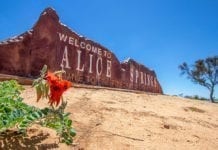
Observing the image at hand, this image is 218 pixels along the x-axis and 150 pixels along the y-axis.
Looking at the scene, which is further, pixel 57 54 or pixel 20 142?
pixel 57 54

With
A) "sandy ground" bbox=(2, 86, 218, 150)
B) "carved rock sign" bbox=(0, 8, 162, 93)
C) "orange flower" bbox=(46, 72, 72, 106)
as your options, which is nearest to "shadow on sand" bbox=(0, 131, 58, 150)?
"sandy ground" bbox=(2, 86, 218, 150)

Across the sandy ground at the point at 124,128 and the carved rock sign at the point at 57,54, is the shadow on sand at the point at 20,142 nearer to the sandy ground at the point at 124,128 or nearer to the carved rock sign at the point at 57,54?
the sandy ground at the point at 124,128

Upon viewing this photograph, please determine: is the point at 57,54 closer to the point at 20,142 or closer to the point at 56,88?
the point at 20,142

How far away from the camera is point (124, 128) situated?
4348 mm

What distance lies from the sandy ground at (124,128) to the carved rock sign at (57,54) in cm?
99

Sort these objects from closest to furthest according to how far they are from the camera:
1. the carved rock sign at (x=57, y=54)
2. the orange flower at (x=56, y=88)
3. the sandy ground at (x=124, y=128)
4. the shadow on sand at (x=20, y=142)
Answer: the orange flower at (x=56, y=88) < the shadow on sand at (x=20, y=142) < the sandy ground at (x=124, y=128) < the carved rock sign at (x=57, y=54)

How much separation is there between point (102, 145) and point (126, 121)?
1.10 metres

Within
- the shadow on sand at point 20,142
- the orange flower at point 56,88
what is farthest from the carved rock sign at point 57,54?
the orange flower at point 56,88

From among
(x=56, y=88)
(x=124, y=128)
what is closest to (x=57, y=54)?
(x=124, y=128)

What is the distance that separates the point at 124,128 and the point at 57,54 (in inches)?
130

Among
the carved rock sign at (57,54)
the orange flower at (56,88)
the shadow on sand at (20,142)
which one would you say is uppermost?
the carved rock sign at (57,54)

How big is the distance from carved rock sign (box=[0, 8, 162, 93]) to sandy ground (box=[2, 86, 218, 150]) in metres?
0.99

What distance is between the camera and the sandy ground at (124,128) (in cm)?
368

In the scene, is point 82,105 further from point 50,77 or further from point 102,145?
point 50,77
